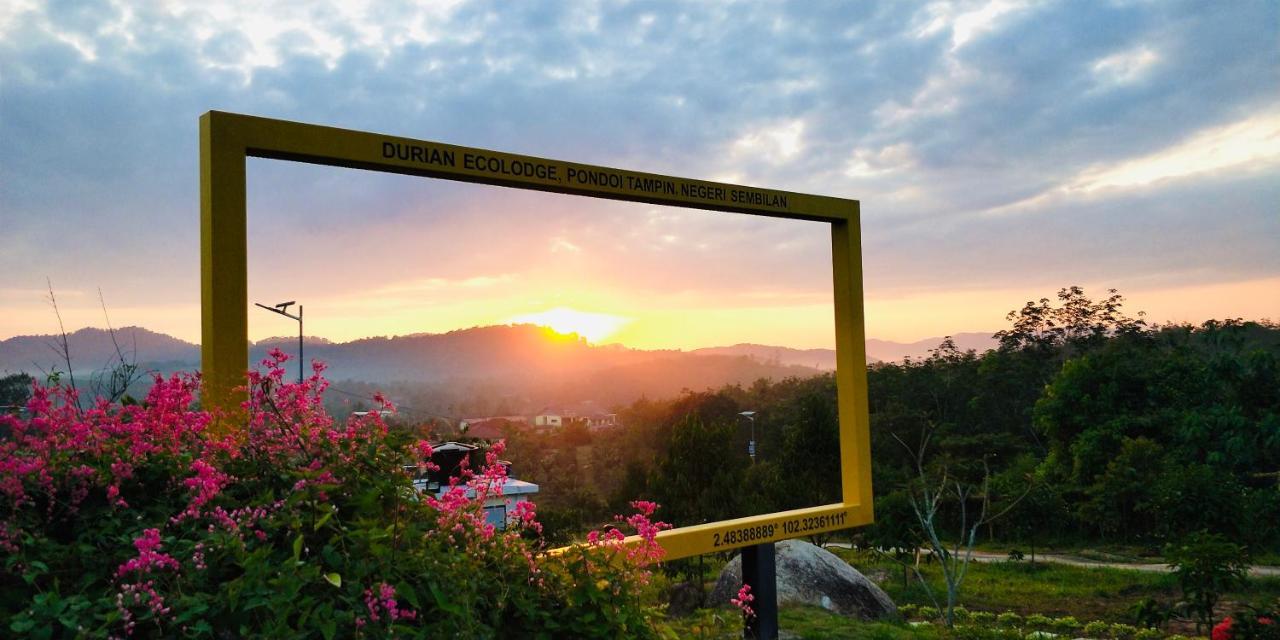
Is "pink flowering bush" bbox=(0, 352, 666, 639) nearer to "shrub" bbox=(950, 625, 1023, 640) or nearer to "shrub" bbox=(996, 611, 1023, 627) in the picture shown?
"shrub" bbox=(950, 625, 1023, 640)

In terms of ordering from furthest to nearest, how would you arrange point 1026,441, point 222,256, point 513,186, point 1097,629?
point 1026,441
point 1097,629
point 513,186
point 222,256

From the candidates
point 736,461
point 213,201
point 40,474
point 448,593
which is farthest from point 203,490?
point 736,461

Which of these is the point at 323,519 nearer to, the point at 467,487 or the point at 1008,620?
the point at 467,487

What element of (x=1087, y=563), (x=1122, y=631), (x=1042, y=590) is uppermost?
(x=1122, y=631)

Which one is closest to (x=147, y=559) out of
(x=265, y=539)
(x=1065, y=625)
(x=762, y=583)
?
(x=265, y=539)

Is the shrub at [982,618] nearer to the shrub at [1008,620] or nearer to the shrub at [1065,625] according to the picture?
the shrub at [1008,620]

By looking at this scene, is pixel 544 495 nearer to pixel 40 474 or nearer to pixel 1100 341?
pixel 40 474

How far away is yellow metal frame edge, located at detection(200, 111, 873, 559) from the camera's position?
3.15 metres

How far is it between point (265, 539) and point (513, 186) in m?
2.21

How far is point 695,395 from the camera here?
859cm

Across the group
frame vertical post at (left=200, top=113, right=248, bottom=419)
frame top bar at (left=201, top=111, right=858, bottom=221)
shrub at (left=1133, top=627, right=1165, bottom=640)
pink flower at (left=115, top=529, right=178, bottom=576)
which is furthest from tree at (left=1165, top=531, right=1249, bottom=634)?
pink flower at (left=115, top=529, right=178, bottom=576)

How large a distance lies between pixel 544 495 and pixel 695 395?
184 cm

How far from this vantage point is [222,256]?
3.15 meters

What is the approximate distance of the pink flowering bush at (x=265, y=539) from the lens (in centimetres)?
185
